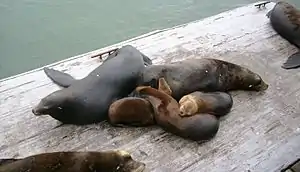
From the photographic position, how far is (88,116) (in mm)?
1763

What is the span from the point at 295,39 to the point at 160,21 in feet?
7.22

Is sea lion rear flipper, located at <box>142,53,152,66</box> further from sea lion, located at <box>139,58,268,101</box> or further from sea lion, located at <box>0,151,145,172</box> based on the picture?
sea lion, located at <box>0,151,145,172</box>

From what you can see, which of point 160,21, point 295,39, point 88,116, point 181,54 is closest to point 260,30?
point 295,39

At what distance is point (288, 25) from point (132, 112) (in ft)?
4.41

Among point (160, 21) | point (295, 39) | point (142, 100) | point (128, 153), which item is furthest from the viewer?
point (160, 21)

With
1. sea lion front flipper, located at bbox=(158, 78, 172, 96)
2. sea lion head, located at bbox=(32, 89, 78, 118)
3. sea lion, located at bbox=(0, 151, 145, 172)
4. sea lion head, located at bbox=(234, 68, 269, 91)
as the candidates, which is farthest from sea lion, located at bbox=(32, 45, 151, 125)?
sea lion head, located at bbox=(234, 68, 269, 91)

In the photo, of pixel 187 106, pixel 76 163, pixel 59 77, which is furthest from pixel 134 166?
pixel 59 77

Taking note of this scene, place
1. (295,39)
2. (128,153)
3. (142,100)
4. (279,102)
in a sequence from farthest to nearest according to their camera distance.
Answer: (295,39)
(279,102)
(142,100)
(128,153)

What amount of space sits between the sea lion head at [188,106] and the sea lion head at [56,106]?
1.35ft

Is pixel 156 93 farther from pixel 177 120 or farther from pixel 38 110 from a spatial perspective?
pixel 38 110

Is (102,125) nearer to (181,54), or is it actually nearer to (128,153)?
(128,153)

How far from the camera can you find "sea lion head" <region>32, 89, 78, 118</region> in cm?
170

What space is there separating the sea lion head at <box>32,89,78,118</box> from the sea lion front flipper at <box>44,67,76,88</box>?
260mm

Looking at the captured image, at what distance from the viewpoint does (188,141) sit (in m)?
1.75
